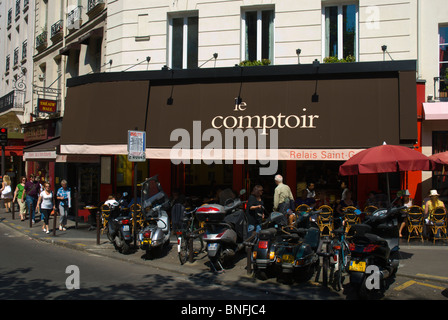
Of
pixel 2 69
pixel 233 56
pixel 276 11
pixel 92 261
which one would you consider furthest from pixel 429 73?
pixel 2 69

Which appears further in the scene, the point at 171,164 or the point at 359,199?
the point at 171,164

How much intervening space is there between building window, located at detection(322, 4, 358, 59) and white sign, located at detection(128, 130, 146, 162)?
6322 mm

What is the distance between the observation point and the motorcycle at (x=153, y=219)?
8422 mm

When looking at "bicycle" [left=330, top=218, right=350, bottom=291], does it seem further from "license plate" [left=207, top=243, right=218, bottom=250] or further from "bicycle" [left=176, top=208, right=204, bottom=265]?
"bicycle" [left=176, top=208, right=204, bottom=265]

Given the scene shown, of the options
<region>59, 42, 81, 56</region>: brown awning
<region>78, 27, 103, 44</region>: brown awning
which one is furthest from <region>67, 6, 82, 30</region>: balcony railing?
<region>78, 27, 103, 44</region>: brown awning

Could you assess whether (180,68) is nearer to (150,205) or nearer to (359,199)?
(150,205)

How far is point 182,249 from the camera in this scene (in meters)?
8.54

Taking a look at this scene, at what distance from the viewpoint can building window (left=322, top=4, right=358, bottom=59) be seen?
473 inches

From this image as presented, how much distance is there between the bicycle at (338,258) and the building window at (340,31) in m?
7.03

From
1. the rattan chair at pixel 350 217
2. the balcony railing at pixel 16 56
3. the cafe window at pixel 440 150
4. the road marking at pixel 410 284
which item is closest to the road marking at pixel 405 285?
the road marking at pixel 410 284

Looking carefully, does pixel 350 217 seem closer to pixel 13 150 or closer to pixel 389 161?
pixel 389 161

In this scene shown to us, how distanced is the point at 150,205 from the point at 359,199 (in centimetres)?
636

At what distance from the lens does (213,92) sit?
12000 mm

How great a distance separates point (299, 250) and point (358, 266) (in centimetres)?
121
